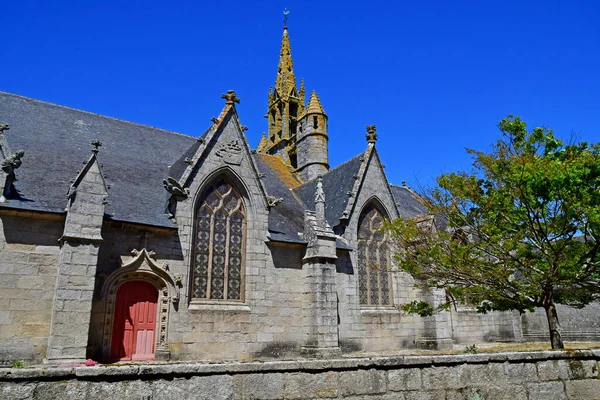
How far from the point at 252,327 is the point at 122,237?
4.74 meters

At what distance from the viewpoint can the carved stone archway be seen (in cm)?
1241

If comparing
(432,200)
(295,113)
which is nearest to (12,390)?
(432,200)

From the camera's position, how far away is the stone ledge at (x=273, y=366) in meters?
4.60

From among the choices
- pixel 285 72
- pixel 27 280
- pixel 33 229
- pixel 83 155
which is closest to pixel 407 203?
pixel 285 72

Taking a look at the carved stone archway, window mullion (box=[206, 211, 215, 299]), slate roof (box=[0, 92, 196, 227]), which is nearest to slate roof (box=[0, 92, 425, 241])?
slate roof (box=[0, 92, 196, 227])

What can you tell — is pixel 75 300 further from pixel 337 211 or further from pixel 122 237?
pixel 337 211

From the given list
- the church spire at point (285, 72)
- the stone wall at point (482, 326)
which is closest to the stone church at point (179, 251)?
the stone wall at point (482, 326)

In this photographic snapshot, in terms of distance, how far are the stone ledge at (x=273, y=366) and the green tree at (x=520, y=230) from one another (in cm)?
473

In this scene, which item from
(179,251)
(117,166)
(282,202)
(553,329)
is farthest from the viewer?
(282,202)

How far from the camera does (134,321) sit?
42.8 ft

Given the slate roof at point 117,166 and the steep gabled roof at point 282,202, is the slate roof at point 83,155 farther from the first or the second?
the steep gabled roof at point 282,202

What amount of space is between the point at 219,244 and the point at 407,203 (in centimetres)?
1268

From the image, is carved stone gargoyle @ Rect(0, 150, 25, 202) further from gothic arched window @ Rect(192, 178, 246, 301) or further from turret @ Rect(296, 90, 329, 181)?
turret @ Rect(296, 90, 329, 181)

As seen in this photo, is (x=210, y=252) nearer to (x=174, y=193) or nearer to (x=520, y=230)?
(x=174, y=193)
